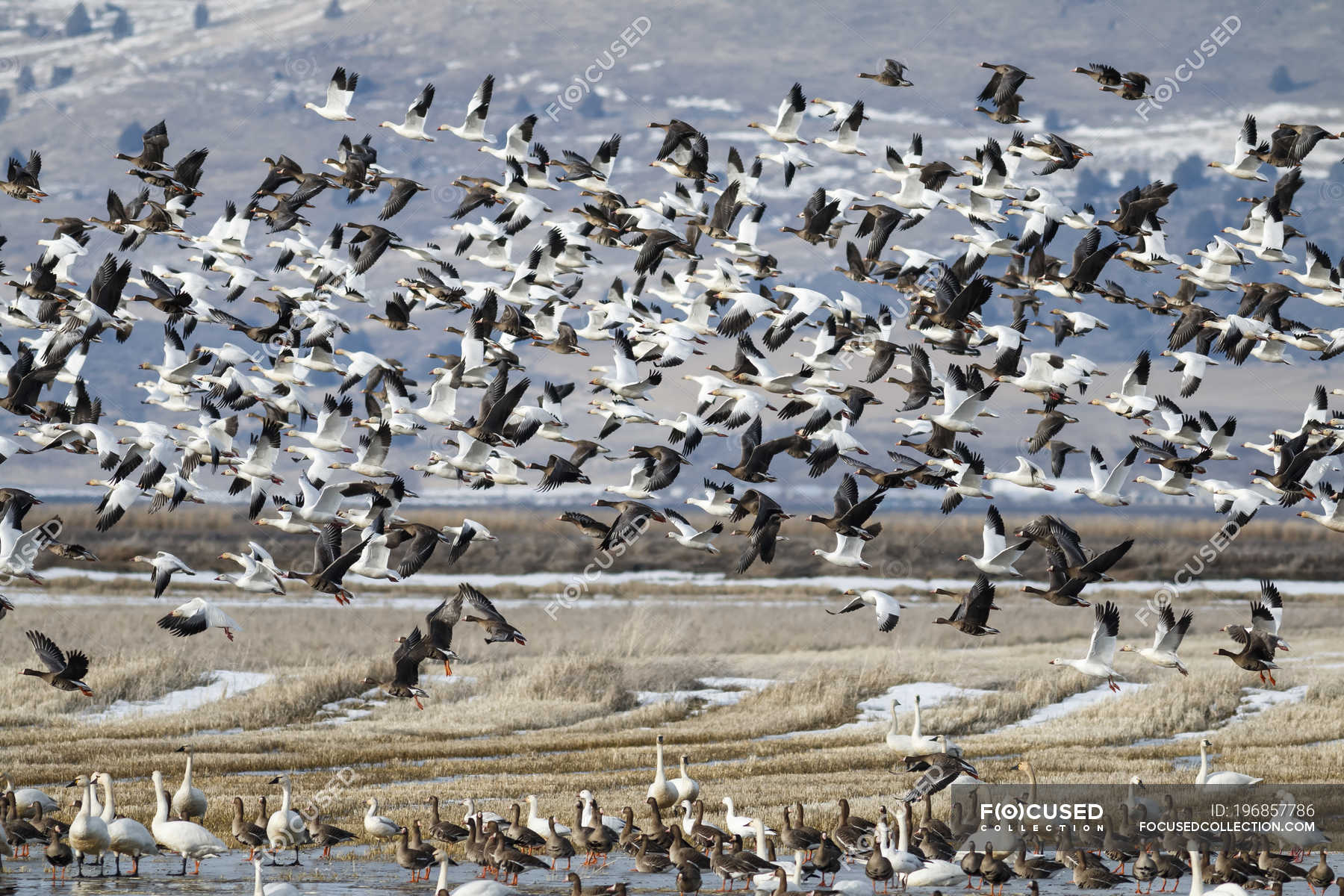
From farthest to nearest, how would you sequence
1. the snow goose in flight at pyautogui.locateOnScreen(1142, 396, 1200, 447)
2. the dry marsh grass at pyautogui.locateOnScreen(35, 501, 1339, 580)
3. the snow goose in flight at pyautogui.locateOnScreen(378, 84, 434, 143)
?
the dry marsh grass at pyautogui.locateOnScreen(35, 501, 1339, 580), the snow goose in flight at pyautogui.locateOnScreen(378, 84, 434, 143), the snow goose in flight at pyautogui.locateOnScreen(1142, 396, 1200, 447)

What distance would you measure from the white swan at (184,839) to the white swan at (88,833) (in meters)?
0.57

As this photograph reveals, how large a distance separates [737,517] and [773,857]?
6195mm

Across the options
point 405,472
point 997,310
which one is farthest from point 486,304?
point 997,310

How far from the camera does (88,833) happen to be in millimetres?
16750

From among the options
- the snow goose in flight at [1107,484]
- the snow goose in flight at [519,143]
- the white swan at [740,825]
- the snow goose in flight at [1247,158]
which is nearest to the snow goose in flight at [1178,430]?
the snow goose in flight at [1107,484]

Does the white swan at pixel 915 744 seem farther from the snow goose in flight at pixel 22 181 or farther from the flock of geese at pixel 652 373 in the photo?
the snow goose in flight at pixel 22 181

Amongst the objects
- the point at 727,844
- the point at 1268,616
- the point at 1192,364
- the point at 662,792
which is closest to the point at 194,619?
the point at 662,792

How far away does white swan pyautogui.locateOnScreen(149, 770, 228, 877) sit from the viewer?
17078 millimetres

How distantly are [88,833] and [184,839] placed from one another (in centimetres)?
96

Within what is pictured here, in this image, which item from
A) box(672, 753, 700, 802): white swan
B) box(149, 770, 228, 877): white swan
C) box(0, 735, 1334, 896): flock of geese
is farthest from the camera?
box(672, 753, 700, 802): white swan

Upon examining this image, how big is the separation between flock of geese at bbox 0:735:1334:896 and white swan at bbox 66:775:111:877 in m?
0.02

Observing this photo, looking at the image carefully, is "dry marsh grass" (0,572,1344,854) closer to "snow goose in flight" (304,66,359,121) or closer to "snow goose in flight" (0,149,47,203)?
"snow goose in flight" (0,149,47,203)

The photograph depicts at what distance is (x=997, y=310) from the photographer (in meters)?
176

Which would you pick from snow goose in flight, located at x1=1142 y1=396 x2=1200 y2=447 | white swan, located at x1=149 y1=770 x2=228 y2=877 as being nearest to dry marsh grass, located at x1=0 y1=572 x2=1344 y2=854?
white swan, located at x1=149 y1=770 x2=228 y2=877
